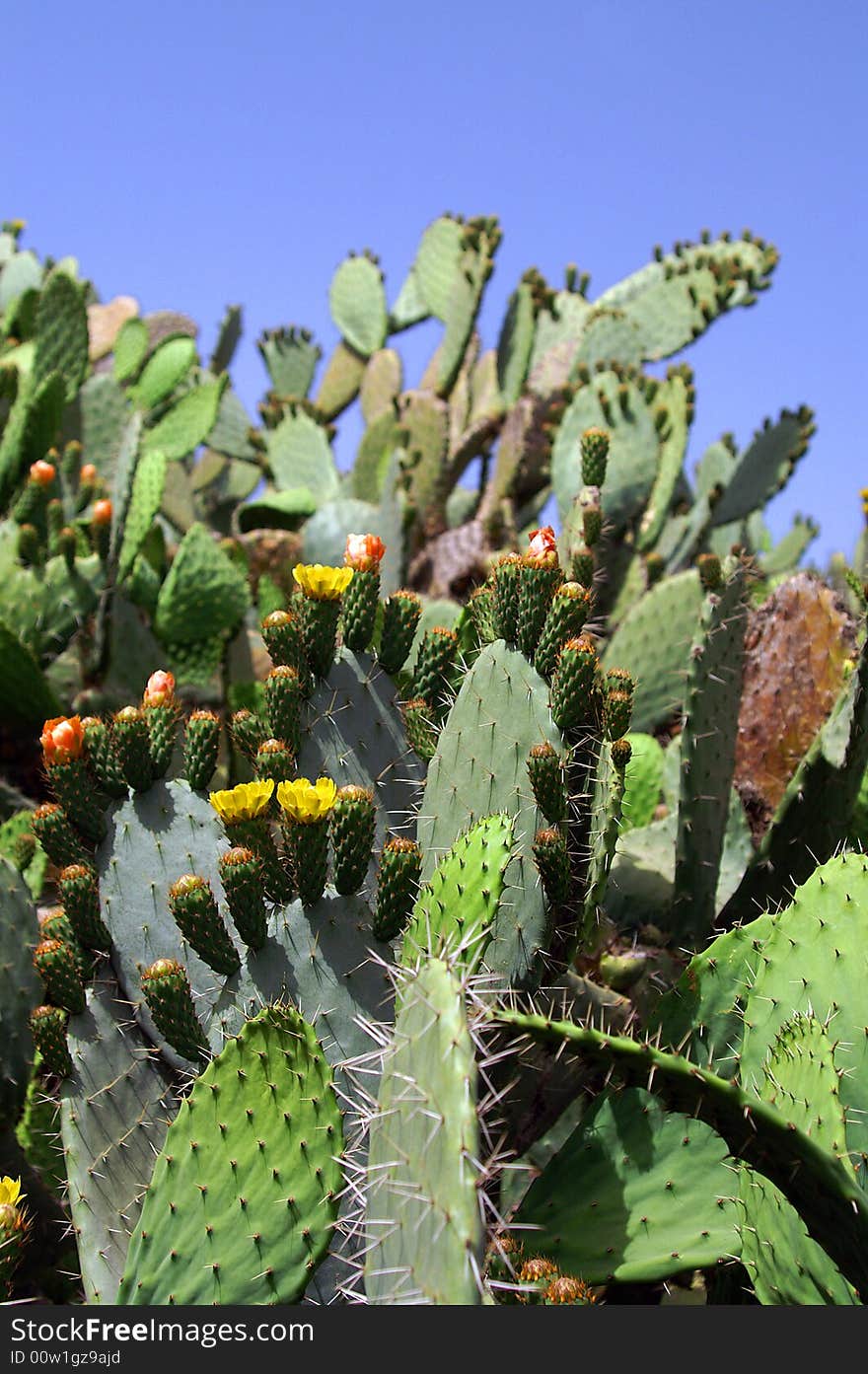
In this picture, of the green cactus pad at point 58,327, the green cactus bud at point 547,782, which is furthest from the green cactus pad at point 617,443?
the green cactus bud at point 547,782

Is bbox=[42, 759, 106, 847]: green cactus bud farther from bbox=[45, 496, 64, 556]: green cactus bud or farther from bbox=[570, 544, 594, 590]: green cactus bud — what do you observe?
bbox=[45, 496, 64, 556]: green cactus bud

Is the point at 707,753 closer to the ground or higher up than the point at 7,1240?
higher up

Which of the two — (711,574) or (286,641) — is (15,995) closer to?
(286,641)

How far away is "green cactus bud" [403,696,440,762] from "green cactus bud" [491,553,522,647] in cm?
27

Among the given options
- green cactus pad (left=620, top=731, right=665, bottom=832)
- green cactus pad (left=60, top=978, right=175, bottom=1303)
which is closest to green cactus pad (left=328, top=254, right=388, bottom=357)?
green cactus pad (left=620, top=731, right=665, bottom=832)

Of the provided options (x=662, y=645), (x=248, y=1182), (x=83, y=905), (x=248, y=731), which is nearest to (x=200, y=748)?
(x=248, y=731)

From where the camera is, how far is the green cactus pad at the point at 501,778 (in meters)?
1.80

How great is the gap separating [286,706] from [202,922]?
0.42m

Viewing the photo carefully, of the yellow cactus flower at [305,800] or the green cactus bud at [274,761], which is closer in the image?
the yellow cactus flower at [305,800]

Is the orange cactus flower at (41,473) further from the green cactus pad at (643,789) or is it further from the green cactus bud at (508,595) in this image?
the green cactus bud at (508,595)

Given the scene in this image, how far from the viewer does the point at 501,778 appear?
192 cm

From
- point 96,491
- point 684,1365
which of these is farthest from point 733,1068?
point 96,491

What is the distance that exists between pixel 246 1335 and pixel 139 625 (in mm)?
3184

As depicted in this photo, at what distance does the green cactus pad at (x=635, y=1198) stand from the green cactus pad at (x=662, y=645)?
2.48m
